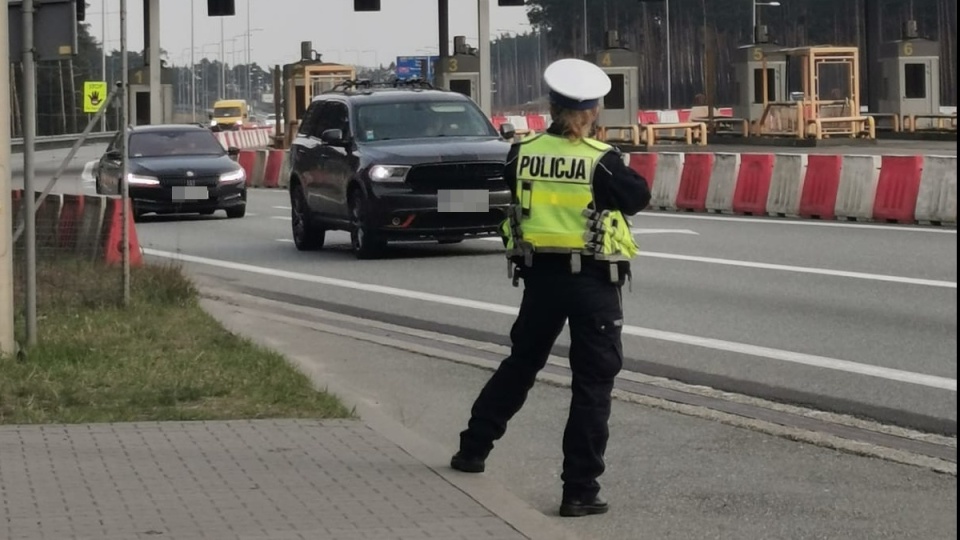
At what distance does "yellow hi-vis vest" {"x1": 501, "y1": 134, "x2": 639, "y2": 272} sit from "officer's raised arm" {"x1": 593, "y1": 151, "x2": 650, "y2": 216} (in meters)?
0.03

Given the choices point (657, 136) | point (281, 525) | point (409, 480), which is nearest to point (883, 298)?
point (409, 480)

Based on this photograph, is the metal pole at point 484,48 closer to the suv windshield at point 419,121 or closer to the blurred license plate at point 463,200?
the suv windshield at point 419,121

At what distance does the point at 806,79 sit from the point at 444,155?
31.6 m

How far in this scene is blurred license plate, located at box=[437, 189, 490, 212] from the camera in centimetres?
1942

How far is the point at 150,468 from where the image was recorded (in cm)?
784

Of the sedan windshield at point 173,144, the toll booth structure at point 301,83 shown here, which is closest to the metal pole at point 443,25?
the toll booth structure at point 301,83

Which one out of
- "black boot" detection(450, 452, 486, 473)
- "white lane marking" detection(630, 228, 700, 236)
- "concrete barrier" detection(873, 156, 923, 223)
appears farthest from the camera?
"concrete barrier" detection(873, 156, 923, 223)

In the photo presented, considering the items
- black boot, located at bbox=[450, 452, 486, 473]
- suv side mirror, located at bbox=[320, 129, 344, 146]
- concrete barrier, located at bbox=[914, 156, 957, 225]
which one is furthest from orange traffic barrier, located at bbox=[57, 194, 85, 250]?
concrete barrier, located at bbox=[914, 156, 957, 225]

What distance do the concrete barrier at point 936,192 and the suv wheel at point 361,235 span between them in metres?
6.81

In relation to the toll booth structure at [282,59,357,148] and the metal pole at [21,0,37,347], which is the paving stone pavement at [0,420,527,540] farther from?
the toll booth structure at [282,59,357,148]

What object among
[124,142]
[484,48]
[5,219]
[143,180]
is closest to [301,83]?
[484,48]

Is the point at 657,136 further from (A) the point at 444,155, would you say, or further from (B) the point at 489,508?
(B) the point at 489,508

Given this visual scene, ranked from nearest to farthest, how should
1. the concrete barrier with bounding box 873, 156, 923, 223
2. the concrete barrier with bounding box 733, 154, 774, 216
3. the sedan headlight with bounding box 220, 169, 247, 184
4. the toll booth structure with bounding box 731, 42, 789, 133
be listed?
1. the concrete barrier with bounding box 873, 156, 923, 223
2. the concrete barrier with bounding box 733, 154, 774, 216
3. the sedan headlight with bounding box 220, 169, 247, 184
4. the toll booth structure with bounding box 731, 42, 789, 133

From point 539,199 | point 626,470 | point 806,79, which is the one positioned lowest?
point 626,470
